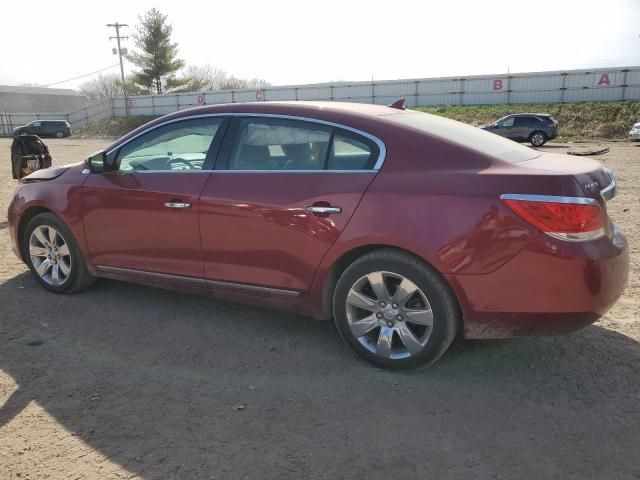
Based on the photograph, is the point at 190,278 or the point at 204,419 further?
the point at 190,278

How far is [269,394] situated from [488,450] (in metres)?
1.24

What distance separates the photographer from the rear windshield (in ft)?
10.8

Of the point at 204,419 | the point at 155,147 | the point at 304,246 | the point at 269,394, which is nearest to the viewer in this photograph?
the point at 204,419

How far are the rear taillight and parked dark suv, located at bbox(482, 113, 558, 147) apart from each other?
23.4 m

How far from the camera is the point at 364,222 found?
10.6 ft

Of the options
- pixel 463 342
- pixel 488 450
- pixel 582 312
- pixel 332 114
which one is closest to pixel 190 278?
pixel 332 114

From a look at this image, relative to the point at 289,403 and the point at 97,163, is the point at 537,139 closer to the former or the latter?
the point at 97,163

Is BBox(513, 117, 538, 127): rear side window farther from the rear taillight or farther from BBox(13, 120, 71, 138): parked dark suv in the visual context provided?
BBox(13, 120, 71, 138): parked dark suv

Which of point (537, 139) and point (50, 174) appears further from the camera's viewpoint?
point (537, 139)

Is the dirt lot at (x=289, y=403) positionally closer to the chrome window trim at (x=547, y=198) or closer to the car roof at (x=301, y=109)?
the chrome window trim at (x=547, y=198)

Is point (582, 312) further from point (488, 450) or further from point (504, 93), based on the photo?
point (504, 93)

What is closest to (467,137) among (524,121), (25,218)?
(25,218)

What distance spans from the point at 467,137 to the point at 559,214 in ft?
3.00

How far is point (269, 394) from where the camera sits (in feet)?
10.4
